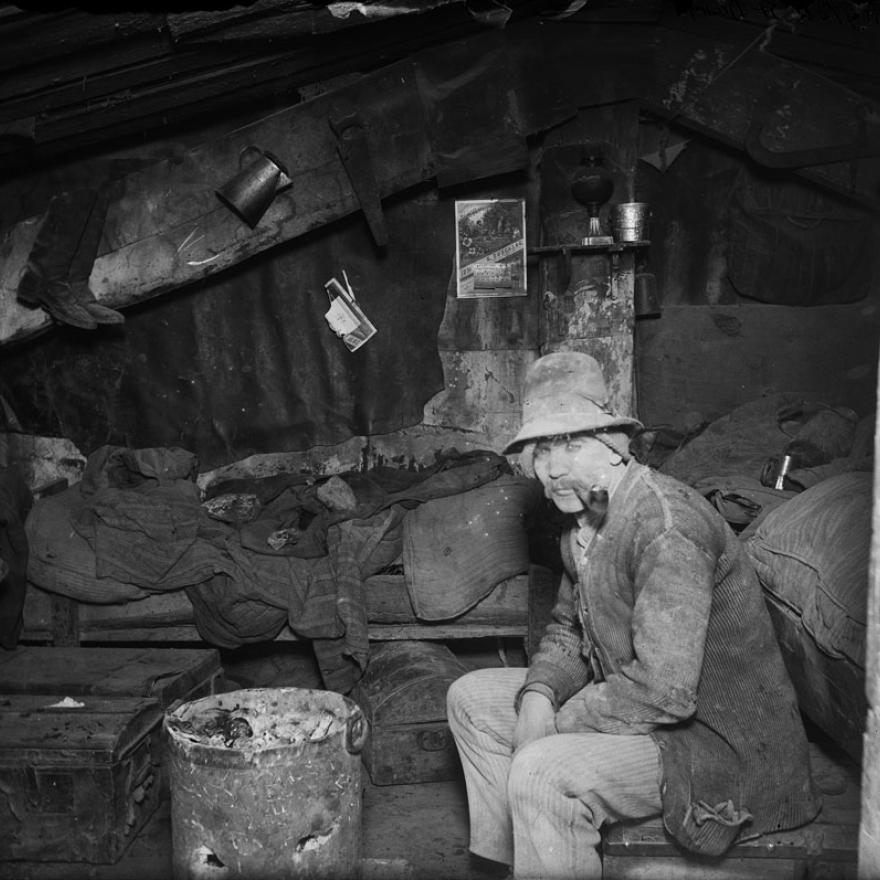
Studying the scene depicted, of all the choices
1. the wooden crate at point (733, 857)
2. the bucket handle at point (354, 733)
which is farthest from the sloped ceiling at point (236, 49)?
the wooden crate at point (733, 857)

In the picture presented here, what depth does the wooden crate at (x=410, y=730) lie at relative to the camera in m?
4.88

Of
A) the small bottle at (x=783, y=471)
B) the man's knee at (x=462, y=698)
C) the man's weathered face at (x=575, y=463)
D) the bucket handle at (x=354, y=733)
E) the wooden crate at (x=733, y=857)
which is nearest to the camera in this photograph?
the wooden crate at (x=733, y=857)

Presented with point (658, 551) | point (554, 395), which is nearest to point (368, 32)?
point (554, 395)

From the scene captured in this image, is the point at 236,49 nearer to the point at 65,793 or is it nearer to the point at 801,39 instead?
the point at 801,39

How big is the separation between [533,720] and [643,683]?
458mm

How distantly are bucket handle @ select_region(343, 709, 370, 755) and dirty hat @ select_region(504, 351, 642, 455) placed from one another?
1.04 m

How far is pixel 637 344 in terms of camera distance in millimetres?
6348

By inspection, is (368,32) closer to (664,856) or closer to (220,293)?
(220,293)

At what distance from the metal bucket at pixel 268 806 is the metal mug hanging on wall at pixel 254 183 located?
283 cm

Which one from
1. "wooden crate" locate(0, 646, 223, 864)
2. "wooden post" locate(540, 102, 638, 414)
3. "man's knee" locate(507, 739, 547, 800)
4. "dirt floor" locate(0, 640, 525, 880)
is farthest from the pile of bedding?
"man's knee" locate(507, 739, 547, 800)

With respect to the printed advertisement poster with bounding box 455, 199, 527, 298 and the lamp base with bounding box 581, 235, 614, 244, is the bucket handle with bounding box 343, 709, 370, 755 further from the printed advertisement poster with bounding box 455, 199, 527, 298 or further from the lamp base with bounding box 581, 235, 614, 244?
the printed advertisement poster with bounding box 455, 199, 527, 298

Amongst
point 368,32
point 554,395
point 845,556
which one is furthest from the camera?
point 368,32

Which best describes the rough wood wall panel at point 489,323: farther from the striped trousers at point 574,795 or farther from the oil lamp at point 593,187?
the striped trousers at point 574,795

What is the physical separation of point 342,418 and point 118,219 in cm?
171
